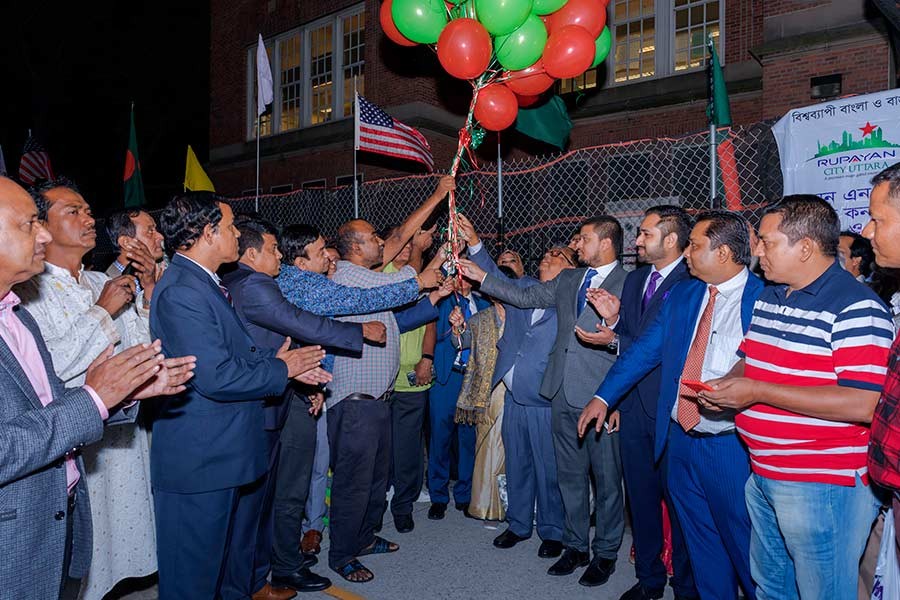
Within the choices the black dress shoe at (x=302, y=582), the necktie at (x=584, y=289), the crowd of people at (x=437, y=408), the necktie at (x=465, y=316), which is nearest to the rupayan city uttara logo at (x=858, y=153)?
the crowd of people at (x=437, y=408)

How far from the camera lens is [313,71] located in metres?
16.7

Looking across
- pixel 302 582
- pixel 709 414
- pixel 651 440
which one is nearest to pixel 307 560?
pixel 302 582

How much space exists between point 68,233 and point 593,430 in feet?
11.4

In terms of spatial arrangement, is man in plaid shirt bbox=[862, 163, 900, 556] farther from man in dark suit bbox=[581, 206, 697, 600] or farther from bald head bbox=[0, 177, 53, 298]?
bald head bbox=[0, 177, 53, 298]

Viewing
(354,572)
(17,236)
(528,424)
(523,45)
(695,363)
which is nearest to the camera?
(17,236)

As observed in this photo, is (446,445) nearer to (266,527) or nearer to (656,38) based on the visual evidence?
(266,527)

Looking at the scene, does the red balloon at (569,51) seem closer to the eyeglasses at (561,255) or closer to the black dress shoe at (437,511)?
the eyeglasses at (561,255)

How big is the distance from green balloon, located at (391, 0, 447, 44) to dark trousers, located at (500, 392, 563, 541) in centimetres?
293

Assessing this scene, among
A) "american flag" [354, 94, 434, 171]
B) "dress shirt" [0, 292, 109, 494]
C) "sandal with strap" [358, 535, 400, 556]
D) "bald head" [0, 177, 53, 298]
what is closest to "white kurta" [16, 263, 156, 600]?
"dress shirt" [0, 292, 109, 494]

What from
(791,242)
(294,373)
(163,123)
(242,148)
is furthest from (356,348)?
(163,123)

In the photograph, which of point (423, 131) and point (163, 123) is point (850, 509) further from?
point (163, 123)

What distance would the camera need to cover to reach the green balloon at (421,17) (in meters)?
4.73

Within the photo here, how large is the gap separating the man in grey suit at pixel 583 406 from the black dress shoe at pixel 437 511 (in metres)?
1.32

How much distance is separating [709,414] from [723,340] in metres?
0.40
